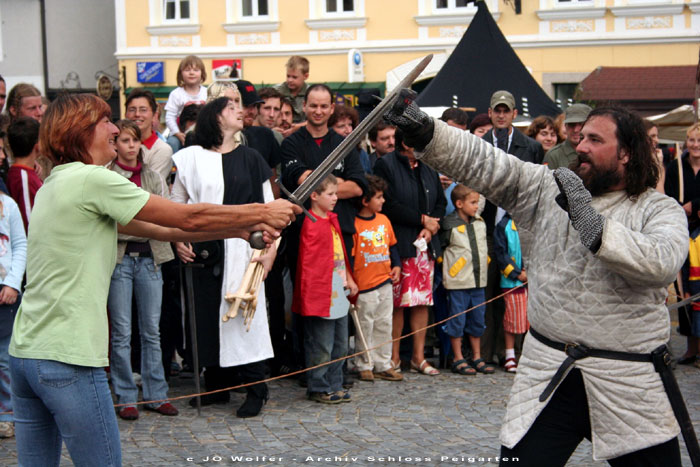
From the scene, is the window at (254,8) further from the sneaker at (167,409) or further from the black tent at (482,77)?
the sneaker at (167,409)

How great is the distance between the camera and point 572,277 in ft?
11.8

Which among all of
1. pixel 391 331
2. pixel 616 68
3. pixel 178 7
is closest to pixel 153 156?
pixel 391 331

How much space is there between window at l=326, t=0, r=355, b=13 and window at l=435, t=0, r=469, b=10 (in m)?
2.06

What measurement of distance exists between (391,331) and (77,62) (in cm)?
2057

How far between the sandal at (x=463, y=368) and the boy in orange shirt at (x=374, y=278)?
60cm

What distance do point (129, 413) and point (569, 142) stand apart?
A: 4.54 meters

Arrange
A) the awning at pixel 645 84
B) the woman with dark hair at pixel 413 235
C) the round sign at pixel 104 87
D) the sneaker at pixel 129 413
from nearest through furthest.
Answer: the sneaker at pixel 129 413, the woman with dark hair at pixel 413 235, the awning at pixel 645 84, the round sign at pixel 104 87

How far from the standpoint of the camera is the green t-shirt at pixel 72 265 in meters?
3.50

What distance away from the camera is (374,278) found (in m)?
7.75

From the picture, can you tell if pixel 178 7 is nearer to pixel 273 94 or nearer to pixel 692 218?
pixel 273 94

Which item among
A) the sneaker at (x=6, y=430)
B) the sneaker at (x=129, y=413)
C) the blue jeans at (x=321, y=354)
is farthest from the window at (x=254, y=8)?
the sneaker at (x=6, y=430)

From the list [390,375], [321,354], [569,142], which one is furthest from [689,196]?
[321,354]

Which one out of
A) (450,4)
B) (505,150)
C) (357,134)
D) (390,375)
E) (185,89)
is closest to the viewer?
(357,134)

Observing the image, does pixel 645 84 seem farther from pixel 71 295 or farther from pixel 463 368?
pixel 71 295
